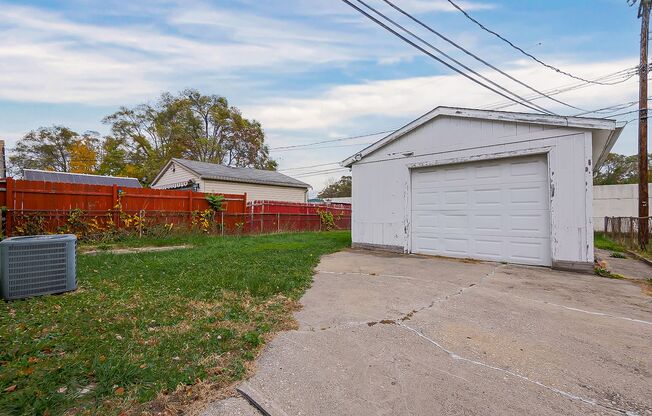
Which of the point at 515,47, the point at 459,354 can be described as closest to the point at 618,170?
the point at 515,47

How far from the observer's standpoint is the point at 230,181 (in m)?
17.7

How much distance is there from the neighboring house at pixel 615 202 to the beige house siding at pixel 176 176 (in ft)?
69.1

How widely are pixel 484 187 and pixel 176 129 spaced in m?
27.1

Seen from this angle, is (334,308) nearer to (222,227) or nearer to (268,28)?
(268,28)

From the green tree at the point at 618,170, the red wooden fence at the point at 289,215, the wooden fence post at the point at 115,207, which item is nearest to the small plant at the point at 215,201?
the red wooden fence at the point at 289,215

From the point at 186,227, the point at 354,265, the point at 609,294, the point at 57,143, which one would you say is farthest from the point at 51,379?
the point at 57,143

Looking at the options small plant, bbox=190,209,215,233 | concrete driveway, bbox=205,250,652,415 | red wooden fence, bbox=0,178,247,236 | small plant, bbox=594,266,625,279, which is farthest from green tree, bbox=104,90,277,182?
small plant, bbox=594,266,625,279

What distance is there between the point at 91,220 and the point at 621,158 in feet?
126

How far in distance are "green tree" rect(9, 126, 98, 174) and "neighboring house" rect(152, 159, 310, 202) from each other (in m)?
13.4

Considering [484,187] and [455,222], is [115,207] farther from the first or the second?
[484,187]

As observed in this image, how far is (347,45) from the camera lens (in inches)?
318

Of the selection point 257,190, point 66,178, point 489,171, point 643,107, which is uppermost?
point 643,107

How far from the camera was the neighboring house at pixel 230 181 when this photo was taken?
16997 millimetres

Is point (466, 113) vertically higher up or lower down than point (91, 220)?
higher up
